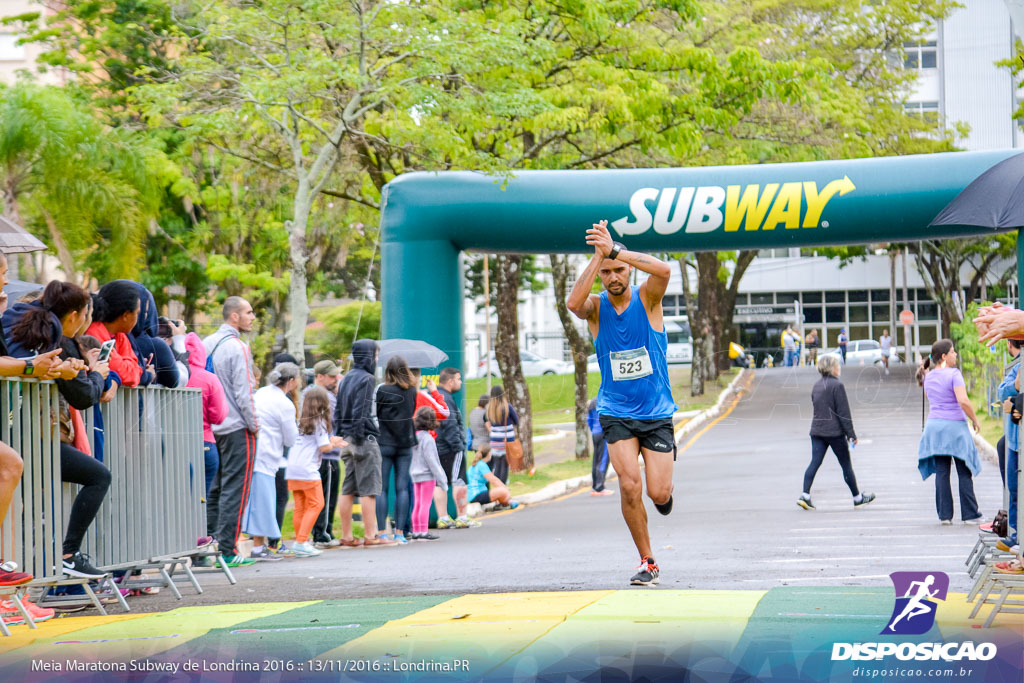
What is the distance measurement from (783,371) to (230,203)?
17.8m

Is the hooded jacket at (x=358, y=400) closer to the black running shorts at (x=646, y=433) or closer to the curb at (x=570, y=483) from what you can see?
the curb at (x=570, y=483)

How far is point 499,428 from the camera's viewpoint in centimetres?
1498

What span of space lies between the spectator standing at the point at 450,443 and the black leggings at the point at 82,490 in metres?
6.04

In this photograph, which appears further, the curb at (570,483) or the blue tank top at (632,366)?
the curb at (570,483)

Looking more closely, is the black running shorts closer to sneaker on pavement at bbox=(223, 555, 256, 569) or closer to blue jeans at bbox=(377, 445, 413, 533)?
sneaker on pavement at bbox=(223, 555, 256, 569)

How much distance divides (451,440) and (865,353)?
4321mm

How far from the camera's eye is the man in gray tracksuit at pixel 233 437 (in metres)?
9.30

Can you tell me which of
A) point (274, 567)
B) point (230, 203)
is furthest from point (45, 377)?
point (230, 203)

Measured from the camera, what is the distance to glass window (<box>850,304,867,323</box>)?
1414 centimetres

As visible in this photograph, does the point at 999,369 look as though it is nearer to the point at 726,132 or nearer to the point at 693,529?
the point at 693,529

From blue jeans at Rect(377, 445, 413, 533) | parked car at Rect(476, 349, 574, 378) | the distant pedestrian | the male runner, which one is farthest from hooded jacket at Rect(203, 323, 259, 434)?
parked car at Rect(476, 349, 574, 378)

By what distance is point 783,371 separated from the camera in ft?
40.7

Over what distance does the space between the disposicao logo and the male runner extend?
233 cm

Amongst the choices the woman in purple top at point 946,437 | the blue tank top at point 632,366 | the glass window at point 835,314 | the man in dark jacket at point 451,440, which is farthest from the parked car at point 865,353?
the blue tank top at point 632,366
